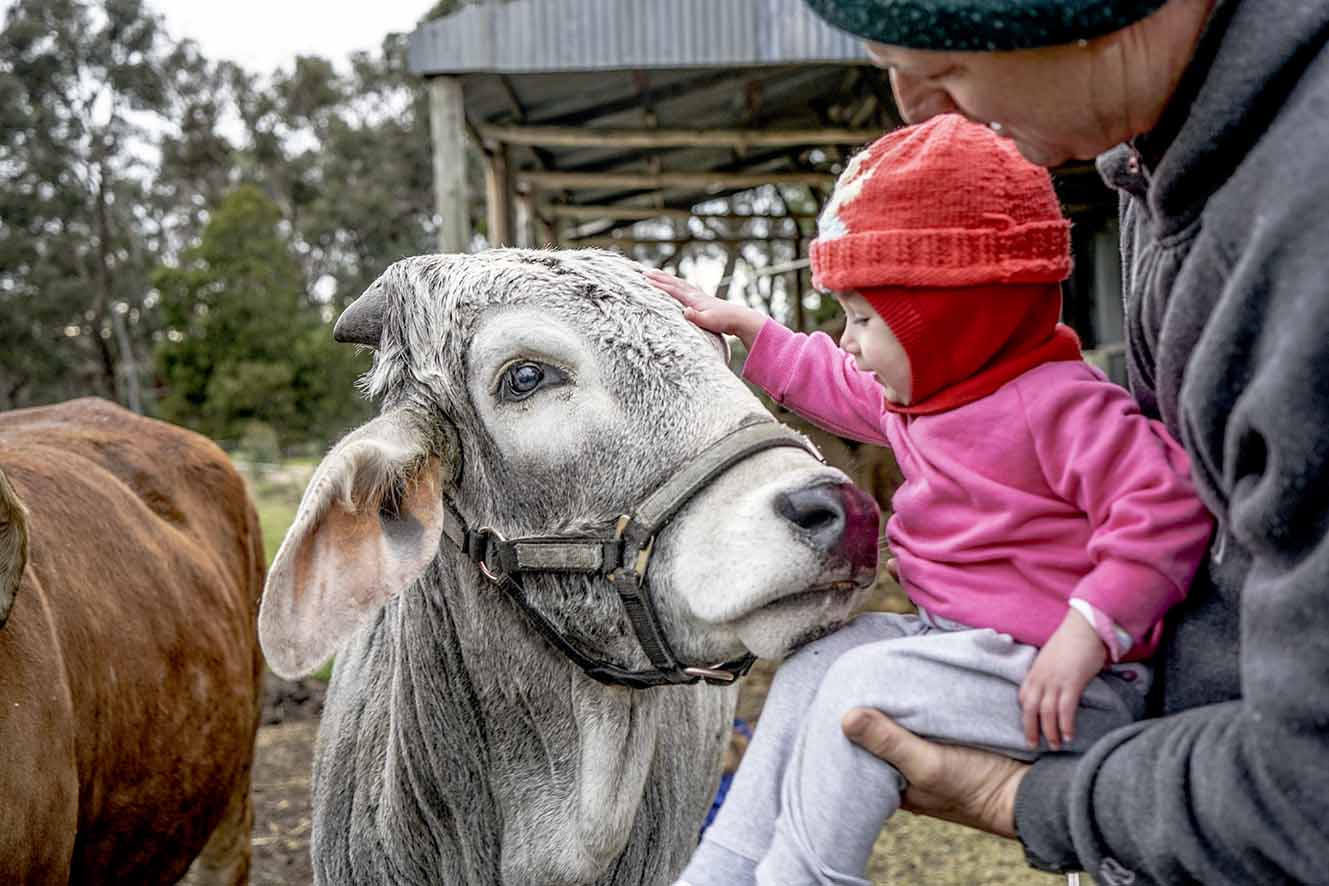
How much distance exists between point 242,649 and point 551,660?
261cm

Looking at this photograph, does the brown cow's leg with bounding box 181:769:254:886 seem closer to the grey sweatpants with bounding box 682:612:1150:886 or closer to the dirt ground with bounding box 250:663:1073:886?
the dirt ground with bounding box 250:663:1073:886

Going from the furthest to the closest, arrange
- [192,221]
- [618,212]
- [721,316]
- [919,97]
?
1. [192,221]
2. [618,212]
3. [721,316]
4. [919,97]

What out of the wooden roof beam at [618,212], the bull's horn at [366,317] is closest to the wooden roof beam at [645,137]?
the wooden roof beam at [618,212]

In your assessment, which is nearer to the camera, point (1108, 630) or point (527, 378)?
point (1108, 630)

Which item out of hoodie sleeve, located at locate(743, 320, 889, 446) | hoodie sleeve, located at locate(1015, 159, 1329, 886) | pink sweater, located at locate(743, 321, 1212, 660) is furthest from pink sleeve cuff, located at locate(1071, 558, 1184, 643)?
hoodie sleeve, located at locate(743, 320, 889, 446)

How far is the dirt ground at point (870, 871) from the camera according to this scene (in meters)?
5.21

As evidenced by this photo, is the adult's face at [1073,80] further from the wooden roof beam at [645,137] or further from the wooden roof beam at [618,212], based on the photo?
the wooden roof beam at [618,212]

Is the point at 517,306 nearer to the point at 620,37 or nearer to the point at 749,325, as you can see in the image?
the point at 749,325

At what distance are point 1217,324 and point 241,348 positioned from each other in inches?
1280

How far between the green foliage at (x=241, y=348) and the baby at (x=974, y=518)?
3049 centimetres

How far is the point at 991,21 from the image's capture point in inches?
44.6

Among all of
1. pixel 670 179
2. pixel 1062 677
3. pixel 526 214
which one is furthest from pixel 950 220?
pixel 526 214

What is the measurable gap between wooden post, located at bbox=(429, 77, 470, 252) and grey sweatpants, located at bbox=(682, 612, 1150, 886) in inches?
309

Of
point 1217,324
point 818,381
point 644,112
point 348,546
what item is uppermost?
point 644,112
